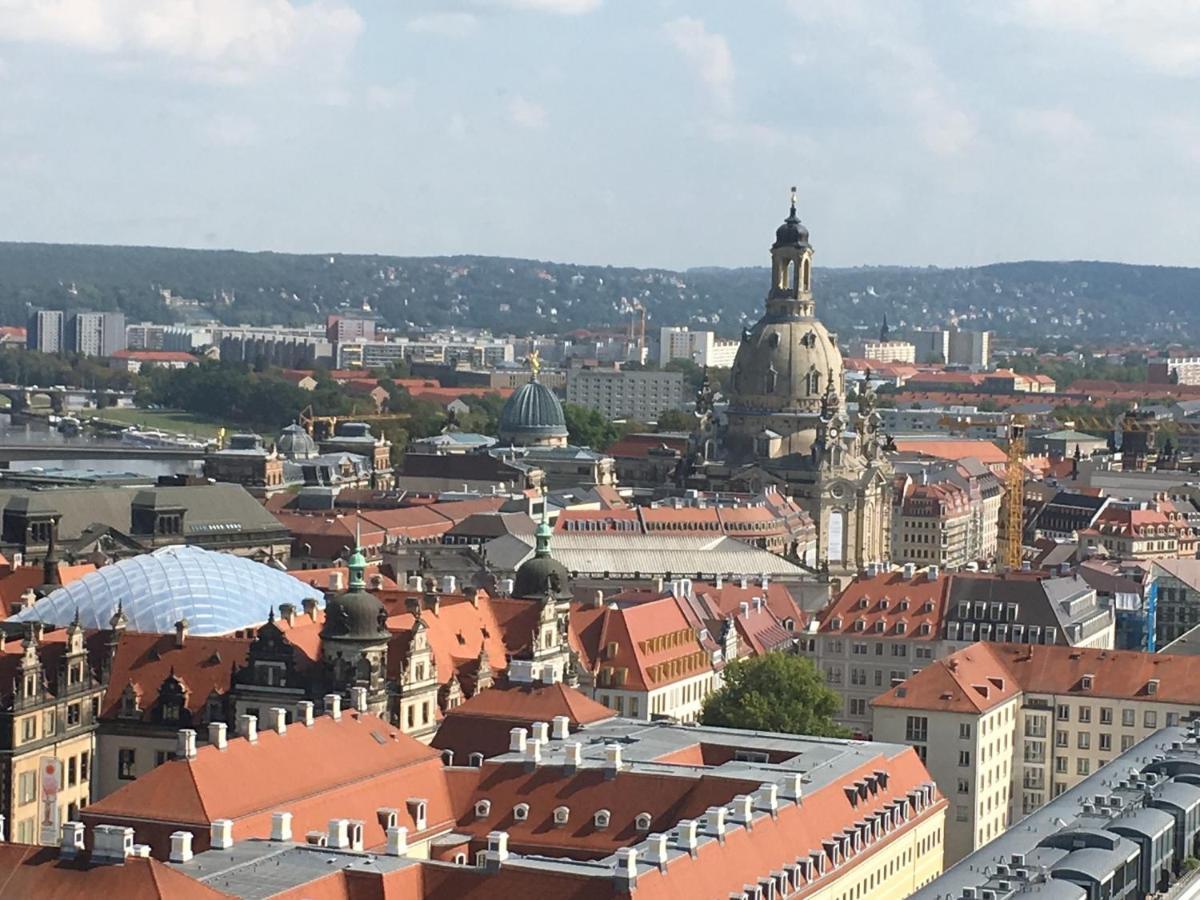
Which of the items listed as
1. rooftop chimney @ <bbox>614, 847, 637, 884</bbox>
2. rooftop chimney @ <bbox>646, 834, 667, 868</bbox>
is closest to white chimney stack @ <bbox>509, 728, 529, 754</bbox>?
rooftop chimney @ <bbox>646, 834, 667, 868</bbox>

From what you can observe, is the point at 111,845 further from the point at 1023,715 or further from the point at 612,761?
the point at 1023,715

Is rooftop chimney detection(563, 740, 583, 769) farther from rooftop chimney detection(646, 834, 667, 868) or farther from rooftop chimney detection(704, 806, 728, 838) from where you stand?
rooftop chimney detection(646, 834, 667, 868)

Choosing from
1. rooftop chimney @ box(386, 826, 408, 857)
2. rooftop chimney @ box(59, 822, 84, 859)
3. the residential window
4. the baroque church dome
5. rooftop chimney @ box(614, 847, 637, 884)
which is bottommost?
the residential window

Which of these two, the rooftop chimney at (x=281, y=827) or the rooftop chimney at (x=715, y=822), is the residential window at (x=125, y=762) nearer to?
the rooftop chimney at (x=281, y=827)

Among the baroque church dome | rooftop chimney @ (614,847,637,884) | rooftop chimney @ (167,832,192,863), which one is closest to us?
rooftop chimney @ (614,847,637,884)

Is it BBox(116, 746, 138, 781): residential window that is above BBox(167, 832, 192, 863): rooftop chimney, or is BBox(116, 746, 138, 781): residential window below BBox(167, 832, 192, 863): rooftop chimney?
below

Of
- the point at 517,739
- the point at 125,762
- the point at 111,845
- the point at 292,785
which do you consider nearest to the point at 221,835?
the point at 111,845

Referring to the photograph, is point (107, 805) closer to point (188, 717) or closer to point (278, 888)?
point (278, 888)

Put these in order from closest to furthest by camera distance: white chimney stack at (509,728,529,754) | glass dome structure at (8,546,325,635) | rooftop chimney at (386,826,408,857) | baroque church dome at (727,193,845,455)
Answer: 1. rooftop chimney at (386,826,408,857)
2. white chimney stack at (509,728,529,754)
3. glass dome structure at (8,546,325,635)
4. baroque church dome at (727,193,845,455)
